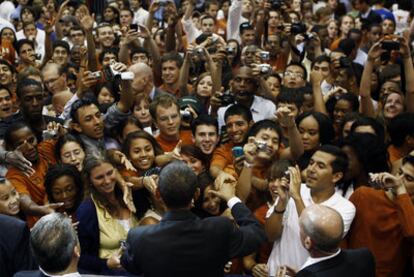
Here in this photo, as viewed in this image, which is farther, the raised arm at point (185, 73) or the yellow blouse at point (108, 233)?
the raised arm at point (185, 73)

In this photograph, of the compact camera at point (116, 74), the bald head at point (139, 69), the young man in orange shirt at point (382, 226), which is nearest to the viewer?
the young man in orange shirt at point (382, 226)

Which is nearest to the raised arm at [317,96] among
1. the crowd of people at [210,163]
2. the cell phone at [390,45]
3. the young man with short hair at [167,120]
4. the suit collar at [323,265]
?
the crowd of people at [210,163]

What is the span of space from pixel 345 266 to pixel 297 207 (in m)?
0.74

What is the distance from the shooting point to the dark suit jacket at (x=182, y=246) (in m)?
2.93

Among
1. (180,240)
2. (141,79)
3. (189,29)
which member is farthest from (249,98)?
(180,240)

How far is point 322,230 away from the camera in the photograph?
2939 millimetres

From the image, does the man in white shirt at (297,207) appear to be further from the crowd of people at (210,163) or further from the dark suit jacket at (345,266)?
the dark suit jacket at (345,266)

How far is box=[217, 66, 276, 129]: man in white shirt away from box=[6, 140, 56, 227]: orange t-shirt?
1596 millimetres

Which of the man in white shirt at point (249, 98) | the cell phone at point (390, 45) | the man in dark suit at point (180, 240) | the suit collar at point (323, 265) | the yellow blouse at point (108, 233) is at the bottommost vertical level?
the yellow blouse at point (108, 233)

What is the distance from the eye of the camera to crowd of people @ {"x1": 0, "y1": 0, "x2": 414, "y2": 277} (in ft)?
9.80

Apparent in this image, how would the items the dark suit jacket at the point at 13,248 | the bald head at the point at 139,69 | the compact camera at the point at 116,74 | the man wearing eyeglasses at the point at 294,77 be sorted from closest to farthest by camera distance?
the dark suit jacket at the point at 13,248, the compact camera at the point at 116,74, the bald head at the point at 139,69, the man wearing eyeglasses at the point at 294,77

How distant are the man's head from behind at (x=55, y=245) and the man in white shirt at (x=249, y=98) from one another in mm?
3199

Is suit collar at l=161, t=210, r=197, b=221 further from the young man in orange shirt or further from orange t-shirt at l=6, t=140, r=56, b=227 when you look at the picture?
orange t-shirt at l=6, t=140, r=56, b=227

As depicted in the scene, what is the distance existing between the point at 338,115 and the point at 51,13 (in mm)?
4847
